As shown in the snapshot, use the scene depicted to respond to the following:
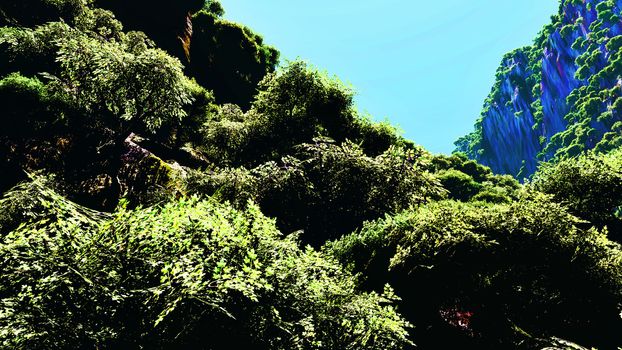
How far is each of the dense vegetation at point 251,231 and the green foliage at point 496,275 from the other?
6cm

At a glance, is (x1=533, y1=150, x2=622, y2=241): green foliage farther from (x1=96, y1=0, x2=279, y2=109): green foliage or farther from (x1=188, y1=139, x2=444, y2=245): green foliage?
(x1=96, y1=0, x2=279, y2=109): green foliage

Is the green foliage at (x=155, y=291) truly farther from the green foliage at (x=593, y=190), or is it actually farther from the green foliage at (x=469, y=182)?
the green foliage at (x=469, y=182)

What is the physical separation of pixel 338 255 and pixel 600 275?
10.5m

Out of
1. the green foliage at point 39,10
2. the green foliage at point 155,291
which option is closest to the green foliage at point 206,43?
the green foliage at point 39,10

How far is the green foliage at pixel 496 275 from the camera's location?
12.9 m

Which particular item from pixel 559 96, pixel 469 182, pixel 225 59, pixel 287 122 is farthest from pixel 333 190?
pixel 559 96

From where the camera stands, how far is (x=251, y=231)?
8.16 metres

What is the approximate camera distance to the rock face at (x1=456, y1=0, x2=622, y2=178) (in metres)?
105

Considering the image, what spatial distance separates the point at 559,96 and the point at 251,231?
6447 inches

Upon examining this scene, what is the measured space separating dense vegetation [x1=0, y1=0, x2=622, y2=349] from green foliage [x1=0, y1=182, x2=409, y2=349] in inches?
1.4

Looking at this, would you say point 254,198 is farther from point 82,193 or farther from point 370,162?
point 82,193

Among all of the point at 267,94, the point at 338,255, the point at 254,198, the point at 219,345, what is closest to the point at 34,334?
the point at 219,345

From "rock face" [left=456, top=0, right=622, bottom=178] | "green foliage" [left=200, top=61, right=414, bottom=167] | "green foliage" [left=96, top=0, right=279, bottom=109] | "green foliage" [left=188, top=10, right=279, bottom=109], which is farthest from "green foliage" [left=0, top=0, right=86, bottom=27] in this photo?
"rock face" [left=456, top=0, right=622, bottom=178]

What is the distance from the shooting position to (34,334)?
554 centimetres
